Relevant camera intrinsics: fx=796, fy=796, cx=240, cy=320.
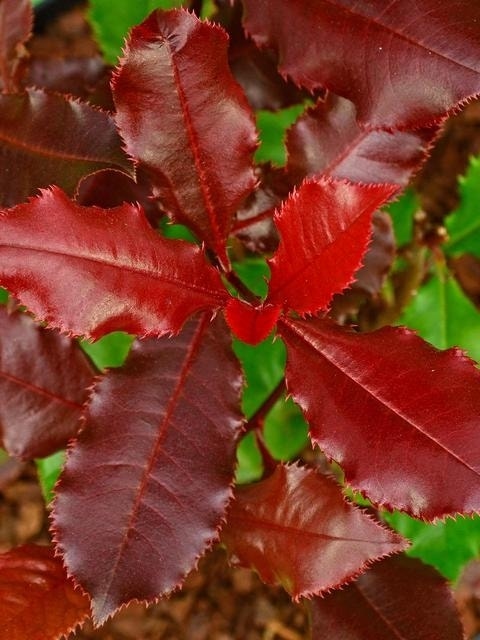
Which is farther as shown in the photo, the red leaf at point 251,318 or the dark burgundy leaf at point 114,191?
the dark burgundy leaf at point 114,191

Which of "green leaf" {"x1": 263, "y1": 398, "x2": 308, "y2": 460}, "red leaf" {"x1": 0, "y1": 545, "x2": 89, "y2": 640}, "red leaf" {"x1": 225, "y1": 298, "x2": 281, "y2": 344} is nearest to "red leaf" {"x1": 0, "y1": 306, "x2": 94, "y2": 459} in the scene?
"red leaf" {"x1": 0, "y1": 545, "x2": 89, "y2": 640}

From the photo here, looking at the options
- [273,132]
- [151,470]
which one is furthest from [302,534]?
[273,132]

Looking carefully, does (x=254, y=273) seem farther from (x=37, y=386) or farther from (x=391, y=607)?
(x=391, y=607)

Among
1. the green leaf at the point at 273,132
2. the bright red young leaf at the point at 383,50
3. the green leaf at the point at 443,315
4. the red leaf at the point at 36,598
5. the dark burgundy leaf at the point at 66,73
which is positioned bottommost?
the red leaf at the point at 36,598

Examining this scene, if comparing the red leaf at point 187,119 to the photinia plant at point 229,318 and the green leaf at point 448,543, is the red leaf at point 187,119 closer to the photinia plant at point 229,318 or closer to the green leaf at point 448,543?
the photinia plant at point 229,318

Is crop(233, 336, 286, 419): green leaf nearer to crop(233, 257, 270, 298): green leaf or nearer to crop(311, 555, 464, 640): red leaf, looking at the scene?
crop(233, 257, 270, 298): green leaf

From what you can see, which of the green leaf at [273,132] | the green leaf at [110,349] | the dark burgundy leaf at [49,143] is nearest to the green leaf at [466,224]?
the green leaf at [273,132]

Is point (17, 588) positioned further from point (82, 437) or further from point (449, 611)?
point (449, 611)
